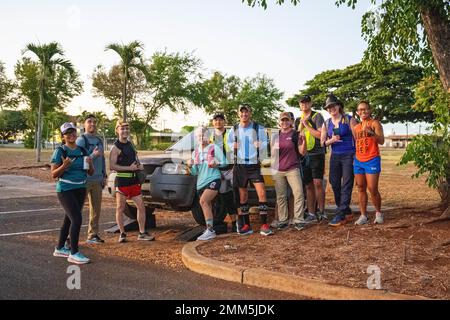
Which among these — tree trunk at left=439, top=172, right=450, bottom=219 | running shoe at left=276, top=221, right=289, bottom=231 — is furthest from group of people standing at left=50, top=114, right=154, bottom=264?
tree trunk at left=439, top=172, right=450, bottom=219

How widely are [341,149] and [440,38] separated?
210 centimetres

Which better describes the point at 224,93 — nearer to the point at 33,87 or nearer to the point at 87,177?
the point at 33,87

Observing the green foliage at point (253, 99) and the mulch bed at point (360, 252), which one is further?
the green foliage at point (253, 99)

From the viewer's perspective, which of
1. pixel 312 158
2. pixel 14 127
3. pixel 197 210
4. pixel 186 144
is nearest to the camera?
pixel 312 158

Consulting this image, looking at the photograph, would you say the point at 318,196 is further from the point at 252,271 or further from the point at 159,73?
the point at 159,73

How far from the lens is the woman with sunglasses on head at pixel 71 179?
612 centimetres

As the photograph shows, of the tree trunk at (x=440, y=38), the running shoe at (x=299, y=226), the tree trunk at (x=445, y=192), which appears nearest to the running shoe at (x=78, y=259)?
the running shoe at (x=299, y=226)

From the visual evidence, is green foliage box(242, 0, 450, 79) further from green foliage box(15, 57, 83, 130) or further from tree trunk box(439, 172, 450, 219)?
green foliage box(15, 57, 83, 130)

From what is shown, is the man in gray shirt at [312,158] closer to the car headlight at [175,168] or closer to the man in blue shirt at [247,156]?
the man in blue shirt at [247,156]

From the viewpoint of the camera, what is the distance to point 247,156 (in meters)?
7.27

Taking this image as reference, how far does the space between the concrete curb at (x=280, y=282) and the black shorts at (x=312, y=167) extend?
2.61 m

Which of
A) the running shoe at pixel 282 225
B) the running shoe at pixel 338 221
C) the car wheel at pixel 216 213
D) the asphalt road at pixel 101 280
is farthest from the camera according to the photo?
the car wheel at pixel 216 213

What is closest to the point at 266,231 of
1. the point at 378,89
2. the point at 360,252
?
the point at 360,252
